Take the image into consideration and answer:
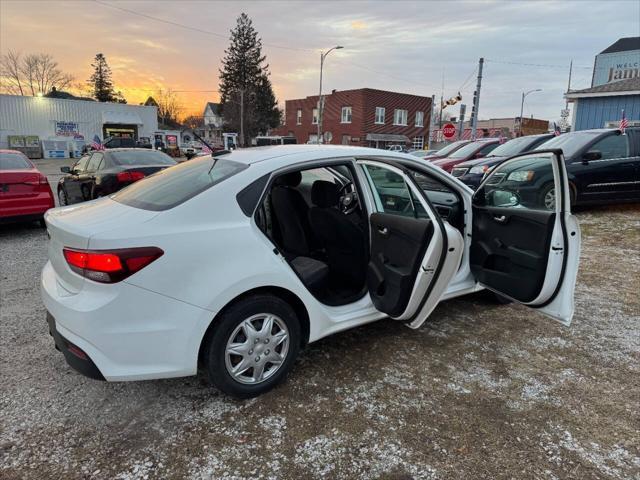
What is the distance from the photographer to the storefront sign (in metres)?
37.8

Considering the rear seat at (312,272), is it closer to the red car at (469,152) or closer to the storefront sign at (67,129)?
the red car at (469,152)

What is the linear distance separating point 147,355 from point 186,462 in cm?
59

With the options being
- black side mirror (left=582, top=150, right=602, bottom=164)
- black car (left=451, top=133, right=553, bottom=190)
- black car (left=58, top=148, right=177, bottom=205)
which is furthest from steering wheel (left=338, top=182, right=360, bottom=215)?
black side mirror (left=582, top=150, right=602, bottom=164)

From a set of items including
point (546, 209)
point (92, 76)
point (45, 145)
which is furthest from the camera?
point (92, 76)

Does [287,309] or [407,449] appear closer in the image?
[407,449]

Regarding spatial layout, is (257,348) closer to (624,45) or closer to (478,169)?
(478,169)

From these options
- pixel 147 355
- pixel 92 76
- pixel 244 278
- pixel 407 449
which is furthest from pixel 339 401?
pixel 92 76

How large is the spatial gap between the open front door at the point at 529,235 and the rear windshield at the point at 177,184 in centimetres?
200

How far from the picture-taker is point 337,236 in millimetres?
3371

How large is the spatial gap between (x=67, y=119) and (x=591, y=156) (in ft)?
137

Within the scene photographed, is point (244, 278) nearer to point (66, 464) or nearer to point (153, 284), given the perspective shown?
point (153, 284)

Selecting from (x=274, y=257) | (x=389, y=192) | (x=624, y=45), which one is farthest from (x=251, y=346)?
(x=624, y=45)

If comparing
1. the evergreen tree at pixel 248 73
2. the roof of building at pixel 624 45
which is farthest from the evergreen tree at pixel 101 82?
the roof of building at pixel 624 45

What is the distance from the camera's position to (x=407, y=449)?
2346mm
